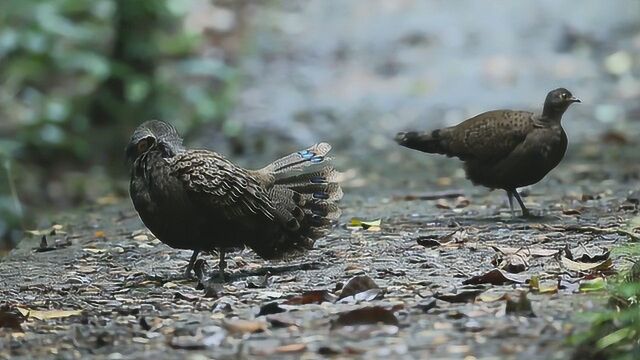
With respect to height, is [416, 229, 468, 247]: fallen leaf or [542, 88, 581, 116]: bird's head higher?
[542, 88, 581, 116]: bird's head

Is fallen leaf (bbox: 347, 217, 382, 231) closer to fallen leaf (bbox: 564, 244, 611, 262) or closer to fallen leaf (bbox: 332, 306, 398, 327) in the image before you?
fallen leaf (bbox: 564, 244, 611, 262)

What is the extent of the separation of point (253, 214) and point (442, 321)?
1.59 m

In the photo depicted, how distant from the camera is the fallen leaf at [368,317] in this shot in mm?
4648

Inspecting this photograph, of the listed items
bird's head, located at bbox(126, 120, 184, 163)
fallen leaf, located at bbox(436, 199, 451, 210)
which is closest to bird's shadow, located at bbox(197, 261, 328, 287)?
bird's head, located at bbox(126, 120, 184, 163)

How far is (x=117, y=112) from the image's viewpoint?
41.7 ft

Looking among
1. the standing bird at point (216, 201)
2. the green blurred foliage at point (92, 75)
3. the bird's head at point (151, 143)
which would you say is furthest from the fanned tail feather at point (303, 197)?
the green blurred foliage at point (92, 75)

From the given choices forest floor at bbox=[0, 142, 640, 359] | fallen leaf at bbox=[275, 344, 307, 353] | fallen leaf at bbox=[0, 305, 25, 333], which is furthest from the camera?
fallen leaf at bbox=[0, 305, 25, 333]

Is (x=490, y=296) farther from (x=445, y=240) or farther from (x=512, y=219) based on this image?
(x=512, y=219)

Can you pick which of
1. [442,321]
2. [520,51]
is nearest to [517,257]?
[442,321]

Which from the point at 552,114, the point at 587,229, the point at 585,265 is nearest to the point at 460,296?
the point at 585,265

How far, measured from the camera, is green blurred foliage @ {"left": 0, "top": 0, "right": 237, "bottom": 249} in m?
11.9

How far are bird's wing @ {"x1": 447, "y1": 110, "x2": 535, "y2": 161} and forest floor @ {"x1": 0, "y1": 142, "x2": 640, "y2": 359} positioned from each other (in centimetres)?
45

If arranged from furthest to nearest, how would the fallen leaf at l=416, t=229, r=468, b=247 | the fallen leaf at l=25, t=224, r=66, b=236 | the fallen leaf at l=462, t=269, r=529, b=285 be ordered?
the fallen leaf at l=25, t=224, r=66, b=236 → the fallen leaf at l=416, t=229, r=468, b=247 → the fallen leaf at l=462, t=269, r=529, b=285

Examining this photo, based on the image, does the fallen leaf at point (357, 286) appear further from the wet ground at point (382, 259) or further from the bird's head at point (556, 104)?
the bird's head at point (556, 104)
